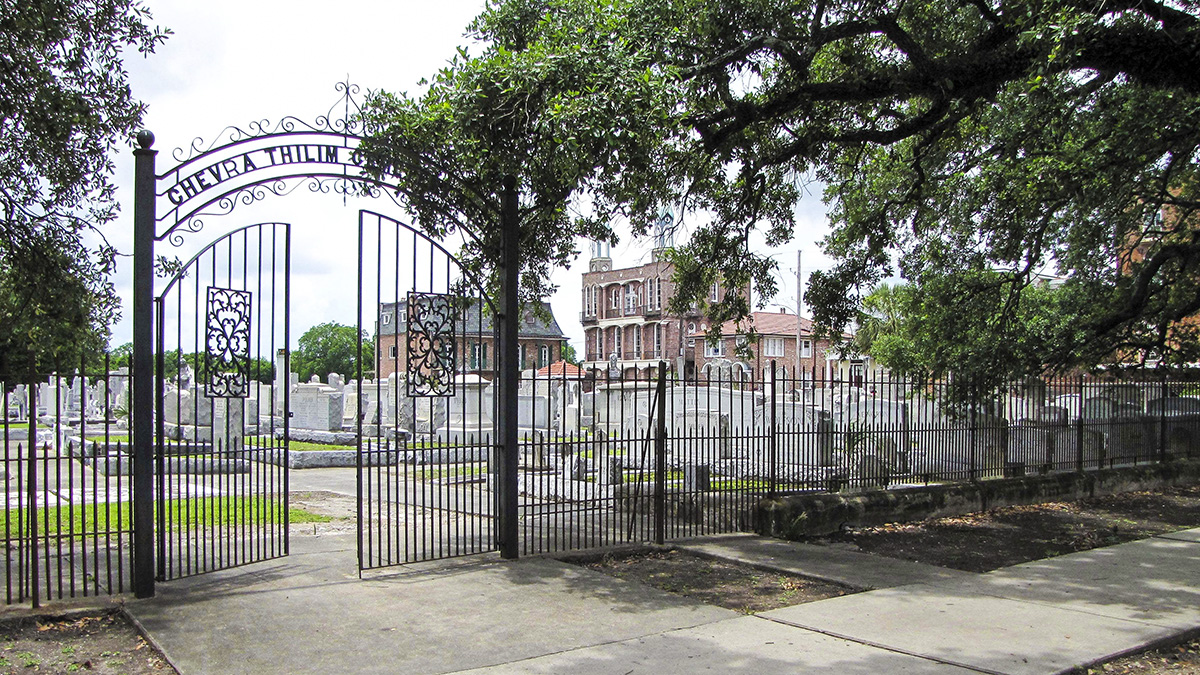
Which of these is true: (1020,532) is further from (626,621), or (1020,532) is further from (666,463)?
(626,621)

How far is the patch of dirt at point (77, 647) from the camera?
5.76m

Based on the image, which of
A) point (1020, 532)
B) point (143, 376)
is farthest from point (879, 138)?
point (143, 376)

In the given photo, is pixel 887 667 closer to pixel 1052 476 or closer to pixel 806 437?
pixel 806 437

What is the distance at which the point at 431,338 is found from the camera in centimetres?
900

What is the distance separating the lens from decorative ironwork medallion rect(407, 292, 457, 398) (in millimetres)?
8852

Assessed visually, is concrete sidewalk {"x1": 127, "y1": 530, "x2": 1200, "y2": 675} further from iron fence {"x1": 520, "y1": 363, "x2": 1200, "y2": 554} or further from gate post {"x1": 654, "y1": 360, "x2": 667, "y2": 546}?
iron fence {"x1": 520, "y1": 363, "x2": 1200, "y2": 554}

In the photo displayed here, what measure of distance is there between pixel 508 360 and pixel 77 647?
441 centimetres

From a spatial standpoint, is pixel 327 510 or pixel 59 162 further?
pixel 327 510

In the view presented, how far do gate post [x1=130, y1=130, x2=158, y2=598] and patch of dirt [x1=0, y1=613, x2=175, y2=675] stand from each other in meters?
0.55

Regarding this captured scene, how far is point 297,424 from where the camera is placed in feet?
85.9

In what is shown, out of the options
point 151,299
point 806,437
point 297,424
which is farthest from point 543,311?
point 297,424

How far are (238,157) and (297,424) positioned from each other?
19312 millimetres

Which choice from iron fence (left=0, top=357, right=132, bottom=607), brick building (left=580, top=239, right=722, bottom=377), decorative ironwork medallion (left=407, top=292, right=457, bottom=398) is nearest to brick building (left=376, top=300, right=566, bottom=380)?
decorative ironwork medallion (left=407, top=292, right=457, bottom=398)

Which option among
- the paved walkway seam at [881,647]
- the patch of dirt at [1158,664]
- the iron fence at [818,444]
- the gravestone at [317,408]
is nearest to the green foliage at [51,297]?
the iron fence at [818,444]
